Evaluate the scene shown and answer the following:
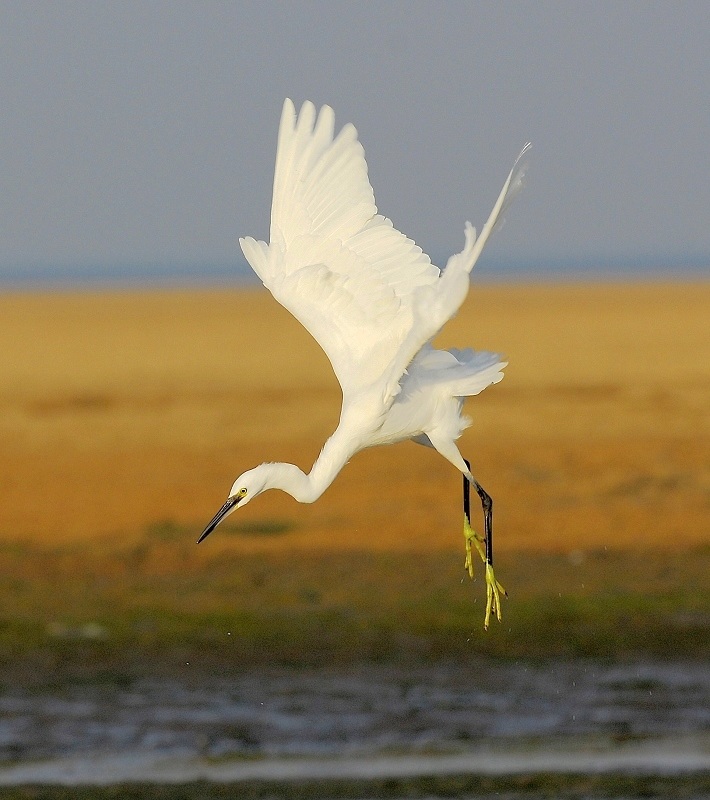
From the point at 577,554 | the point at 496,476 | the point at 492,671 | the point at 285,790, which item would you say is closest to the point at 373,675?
the point at 492,671

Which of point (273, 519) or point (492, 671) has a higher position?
point (273, 519)

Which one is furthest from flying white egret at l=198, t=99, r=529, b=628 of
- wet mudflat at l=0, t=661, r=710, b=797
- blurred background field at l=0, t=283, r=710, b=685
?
blurred background field at l=0, t=283, r=710, b=685

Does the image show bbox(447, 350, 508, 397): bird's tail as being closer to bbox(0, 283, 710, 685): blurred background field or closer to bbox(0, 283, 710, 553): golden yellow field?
bbox(0, 283, 710, 685): blurred background field

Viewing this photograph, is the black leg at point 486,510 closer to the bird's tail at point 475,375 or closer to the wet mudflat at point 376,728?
the bird's tail at point 475,375

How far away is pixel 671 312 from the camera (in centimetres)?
7012

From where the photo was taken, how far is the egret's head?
424 inches

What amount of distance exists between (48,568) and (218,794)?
728 centimetres

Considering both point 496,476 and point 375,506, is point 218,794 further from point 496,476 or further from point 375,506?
point 496,476

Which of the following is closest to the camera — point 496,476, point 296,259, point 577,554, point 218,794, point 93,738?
point 296,259

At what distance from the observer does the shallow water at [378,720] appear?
14.2 metres

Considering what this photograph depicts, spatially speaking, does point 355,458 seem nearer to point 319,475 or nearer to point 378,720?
point 378,720

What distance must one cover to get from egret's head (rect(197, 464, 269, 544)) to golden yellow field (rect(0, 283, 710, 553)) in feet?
31.9

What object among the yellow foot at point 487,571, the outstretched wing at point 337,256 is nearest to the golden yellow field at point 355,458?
the yellow foot at point 487,571

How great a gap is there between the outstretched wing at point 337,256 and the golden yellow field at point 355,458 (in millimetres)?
8884
